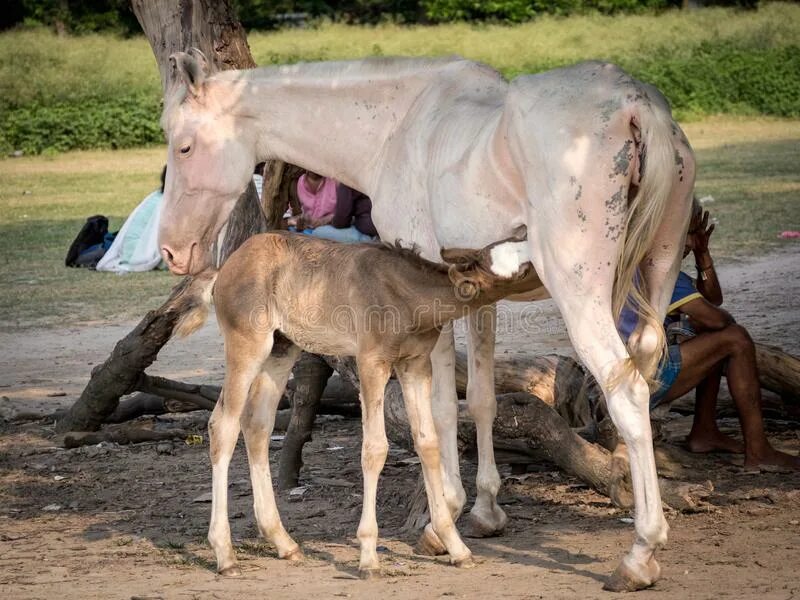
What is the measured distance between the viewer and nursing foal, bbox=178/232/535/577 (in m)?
5.38

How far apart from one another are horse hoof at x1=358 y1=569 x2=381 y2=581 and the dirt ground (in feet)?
0.12

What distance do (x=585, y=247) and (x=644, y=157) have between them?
429 millimetres

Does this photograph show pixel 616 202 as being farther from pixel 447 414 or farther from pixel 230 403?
pixel 230 403

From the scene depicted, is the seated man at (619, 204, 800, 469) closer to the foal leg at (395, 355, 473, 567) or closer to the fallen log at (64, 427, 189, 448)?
the foal leg at (395, 355, 473, 567)

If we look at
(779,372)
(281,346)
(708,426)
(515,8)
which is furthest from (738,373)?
(515,8)

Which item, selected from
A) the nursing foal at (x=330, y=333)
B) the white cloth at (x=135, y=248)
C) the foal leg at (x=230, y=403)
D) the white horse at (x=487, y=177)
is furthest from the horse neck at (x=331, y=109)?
the white cloth at (x=135, y=248)

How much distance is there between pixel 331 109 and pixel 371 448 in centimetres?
168

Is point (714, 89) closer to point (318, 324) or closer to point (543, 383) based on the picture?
point (543, 383)

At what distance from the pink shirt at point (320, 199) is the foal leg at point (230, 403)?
5.39 m

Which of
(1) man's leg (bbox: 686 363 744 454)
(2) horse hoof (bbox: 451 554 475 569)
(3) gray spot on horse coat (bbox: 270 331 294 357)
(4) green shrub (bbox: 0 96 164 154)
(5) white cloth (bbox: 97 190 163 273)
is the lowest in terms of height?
(4) green shrub (bbox: 0 96 164 154)

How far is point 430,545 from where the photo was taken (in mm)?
5754

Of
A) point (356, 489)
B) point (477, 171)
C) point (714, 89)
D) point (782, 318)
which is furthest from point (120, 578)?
point (714, 89)

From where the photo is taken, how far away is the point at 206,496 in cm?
697

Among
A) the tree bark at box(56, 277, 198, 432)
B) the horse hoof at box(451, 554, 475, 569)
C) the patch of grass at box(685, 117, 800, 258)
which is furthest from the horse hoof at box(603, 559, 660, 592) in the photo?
the patch of grass at box(685, 117, 800, 258)
